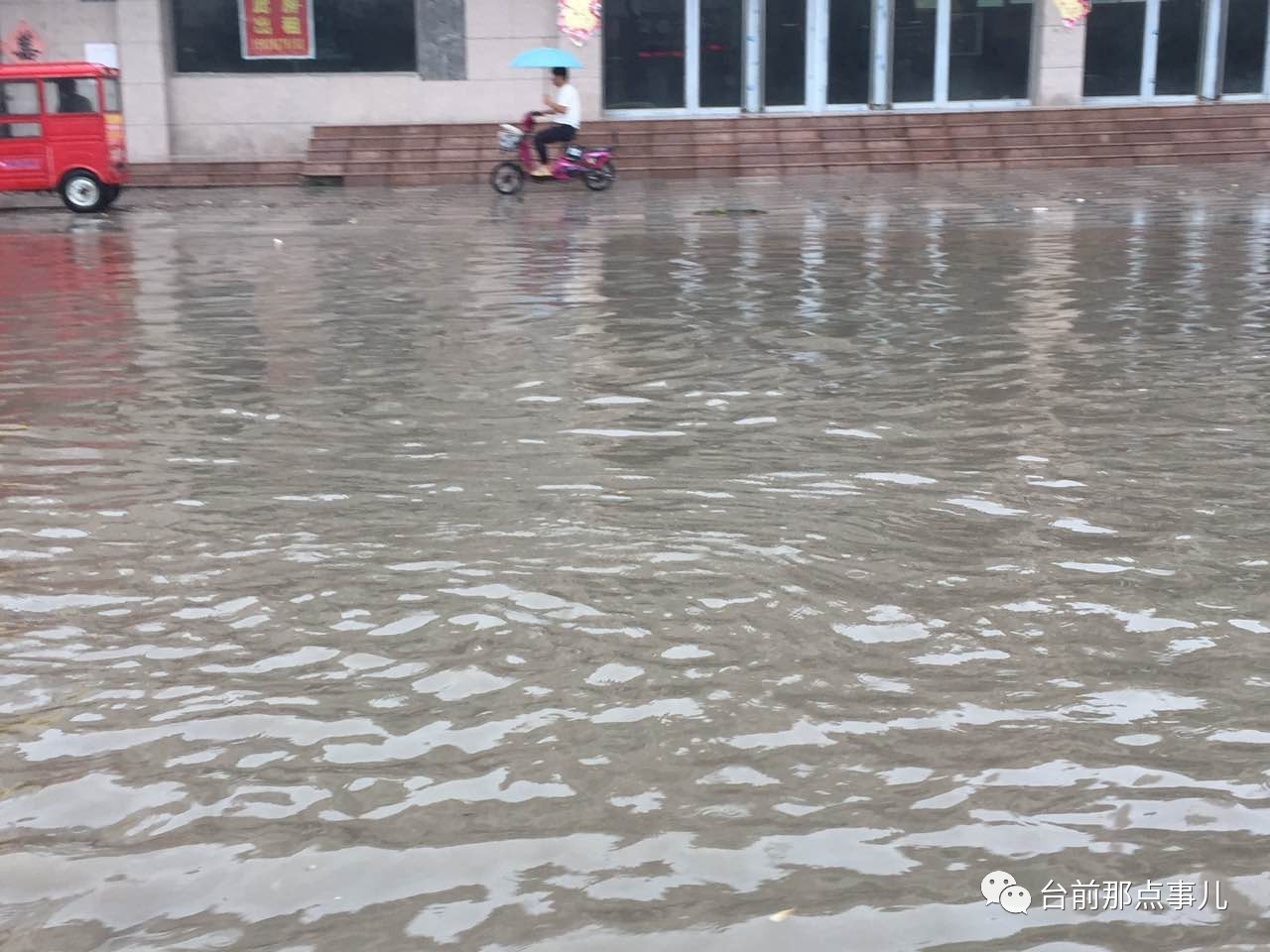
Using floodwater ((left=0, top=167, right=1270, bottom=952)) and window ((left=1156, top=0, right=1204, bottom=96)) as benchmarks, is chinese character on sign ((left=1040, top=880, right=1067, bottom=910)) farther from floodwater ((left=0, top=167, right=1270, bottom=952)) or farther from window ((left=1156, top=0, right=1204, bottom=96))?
window ((left=1156, top=0, right=1204, bottom=96))

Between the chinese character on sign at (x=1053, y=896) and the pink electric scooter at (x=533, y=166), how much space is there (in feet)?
60.9

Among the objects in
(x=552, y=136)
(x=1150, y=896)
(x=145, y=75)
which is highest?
(x=145, y=75)

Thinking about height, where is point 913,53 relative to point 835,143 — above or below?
above

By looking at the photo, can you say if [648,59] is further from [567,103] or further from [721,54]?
[567,103]

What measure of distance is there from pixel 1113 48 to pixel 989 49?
86.2 inches

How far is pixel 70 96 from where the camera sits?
65.7 ft

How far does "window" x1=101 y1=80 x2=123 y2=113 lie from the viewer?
2006 centimetres

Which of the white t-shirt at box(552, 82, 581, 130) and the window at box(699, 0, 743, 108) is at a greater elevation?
the window at box(699, 0, 743, 108)

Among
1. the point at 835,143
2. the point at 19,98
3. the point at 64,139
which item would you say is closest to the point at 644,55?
the point at 835,143

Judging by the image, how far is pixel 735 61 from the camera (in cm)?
2633

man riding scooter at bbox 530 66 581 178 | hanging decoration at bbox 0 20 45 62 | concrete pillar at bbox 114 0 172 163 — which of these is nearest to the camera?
man riding scooter at bbox 530 66 581 178

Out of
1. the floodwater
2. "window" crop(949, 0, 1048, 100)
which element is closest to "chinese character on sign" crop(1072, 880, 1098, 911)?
the floodwater

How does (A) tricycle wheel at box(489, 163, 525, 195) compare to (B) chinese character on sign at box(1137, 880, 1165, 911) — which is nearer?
(B) chinese character on sign at box(1137, 880, 1165, 911)

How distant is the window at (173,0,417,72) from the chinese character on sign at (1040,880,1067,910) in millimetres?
23992
